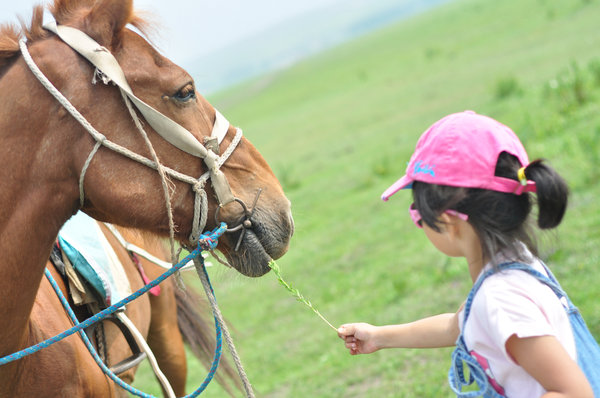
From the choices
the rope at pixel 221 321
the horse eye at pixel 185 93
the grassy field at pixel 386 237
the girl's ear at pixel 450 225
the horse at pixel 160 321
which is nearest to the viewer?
the girl's ear at pixel 450 225

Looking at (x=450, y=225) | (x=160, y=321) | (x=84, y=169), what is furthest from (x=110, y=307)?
(x=160, y=321)

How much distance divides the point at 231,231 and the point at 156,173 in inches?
12.6

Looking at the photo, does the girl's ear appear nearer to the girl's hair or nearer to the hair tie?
the girl's hair

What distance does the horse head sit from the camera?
80.4 inches

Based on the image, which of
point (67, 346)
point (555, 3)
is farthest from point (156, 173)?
point (555, 3)

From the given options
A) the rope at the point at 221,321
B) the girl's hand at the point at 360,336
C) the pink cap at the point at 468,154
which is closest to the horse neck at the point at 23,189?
the rope at the point at 221,321

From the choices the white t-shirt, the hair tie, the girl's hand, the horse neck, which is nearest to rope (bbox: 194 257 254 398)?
the girl's hand

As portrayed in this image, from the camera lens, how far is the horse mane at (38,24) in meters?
2.10

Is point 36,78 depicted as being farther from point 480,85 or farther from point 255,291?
point 480,85

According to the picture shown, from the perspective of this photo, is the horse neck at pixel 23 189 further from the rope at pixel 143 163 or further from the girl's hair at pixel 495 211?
the girl's hair at pixel 495 211

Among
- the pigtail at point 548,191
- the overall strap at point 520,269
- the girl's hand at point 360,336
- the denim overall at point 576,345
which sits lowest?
the girl's hand at point 360,336

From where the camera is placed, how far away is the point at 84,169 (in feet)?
6.66

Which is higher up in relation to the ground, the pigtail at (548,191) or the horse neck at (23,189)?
the horse neck at (23,189)

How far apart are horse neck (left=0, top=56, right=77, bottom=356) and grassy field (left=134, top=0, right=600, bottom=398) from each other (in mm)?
790
